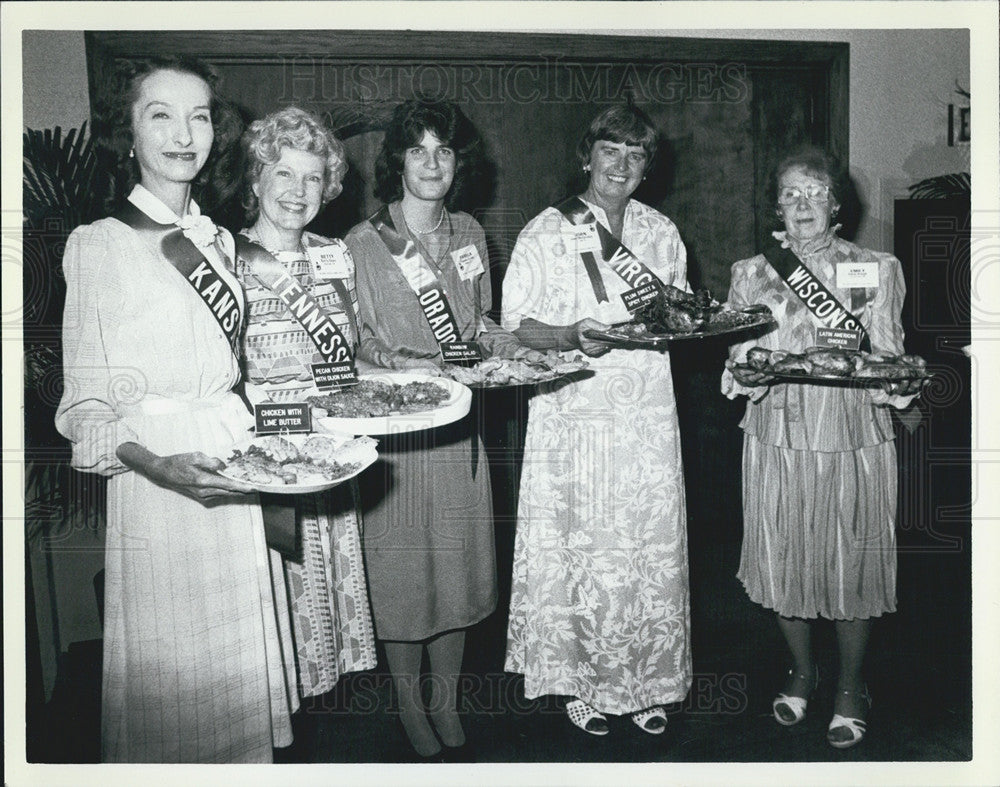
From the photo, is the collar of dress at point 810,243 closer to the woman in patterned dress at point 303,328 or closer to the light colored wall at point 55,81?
the woman in patterned dress at point 303,328

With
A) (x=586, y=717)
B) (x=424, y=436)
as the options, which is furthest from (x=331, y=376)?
(x=586, y=717)

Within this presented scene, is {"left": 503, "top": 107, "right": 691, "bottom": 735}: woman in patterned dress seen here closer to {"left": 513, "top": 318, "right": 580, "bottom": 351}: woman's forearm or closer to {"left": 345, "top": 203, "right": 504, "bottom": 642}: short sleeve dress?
{"left": 513, "top": 318, "right": 580, "bottom": 351}: woman's forearm

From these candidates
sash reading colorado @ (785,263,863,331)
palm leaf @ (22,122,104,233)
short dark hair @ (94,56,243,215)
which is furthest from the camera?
sash reading colorado @ (785,263,863,331)

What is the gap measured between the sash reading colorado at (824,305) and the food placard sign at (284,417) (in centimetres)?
130

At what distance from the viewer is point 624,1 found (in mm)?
2537

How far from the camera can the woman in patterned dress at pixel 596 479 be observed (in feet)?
8.43

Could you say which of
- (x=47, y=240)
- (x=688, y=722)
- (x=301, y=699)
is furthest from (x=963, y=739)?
(x=47, y=240)

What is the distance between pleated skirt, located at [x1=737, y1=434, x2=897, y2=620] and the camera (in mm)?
2580

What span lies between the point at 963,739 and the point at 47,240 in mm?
2725

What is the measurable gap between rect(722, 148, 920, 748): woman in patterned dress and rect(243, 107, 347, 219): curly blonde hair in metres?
1.11

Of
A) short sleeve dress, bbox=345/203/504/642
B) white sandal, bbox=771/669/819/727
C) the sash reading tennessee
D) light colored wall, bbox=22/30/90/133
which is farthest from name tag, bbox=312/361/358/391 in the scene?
white sandal, bbox=771/669/819/727

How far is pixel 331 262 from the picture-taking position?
2473mm

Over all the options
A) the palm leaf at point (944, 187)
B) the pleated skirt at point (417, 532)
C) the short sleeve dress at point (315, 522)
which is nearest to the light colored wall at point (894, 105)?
the palm leaf at point (944, 187)

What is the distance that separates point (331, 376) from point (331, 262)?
29cm
